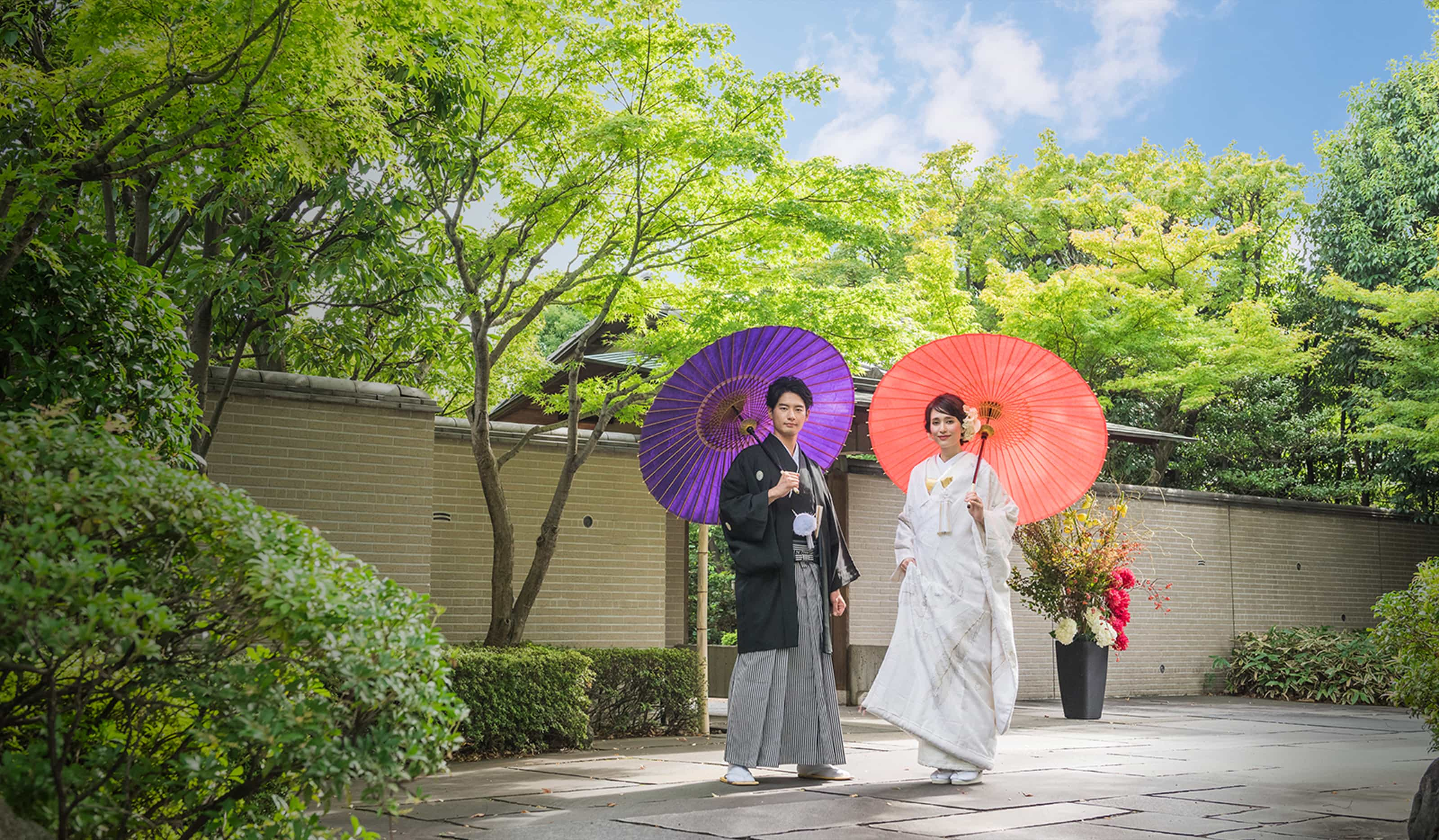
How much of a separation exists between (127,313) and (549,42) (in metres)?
4.17

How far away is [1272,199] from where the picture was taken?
2044 centimetres

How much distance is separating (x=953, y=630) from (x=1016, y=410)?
123 centimetres

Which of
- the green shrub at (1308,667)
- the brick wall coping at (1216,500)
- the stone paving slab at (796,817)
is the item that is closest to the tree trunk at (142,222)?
the stone paving slab at (796,817)

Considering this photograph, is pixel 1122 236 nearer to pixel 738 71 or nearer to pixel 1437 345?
pixel 1437 345

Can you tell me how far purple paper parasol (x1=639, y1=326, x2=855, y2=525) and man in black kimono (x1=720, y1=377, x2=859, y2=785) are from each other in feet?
0.51

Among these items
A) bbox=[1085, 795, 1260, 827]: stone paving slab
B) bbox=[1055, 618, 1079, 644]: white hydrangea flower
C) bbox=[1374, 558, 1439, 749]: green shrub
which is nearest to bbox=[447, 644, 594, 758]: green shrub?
bbox=[1085, 795, 1260, 827]: stone paving slab

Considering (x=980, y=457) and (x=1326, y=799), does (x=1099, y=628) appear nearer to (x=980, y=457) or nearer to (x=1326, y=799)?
(x=980, y=457)

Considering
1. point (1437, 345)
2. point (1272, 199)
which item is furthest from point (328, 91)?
point (1272, 199)

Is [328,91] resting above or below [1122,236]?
below

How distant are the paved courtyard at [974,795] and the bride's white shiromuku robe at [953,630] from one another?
0.89 ft

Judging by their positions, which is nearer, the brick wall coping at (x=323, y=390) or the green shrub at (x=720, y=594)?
the brick wall coping at (x=323, y=390)

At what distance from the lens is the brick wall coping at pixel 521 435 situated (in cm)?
857

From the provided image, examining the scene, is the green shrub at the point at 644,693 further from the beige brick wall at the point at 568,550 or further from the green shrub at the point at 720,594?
the green shrub at the point at 720,594

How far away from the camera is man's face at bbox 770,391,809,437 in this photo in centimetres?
563
